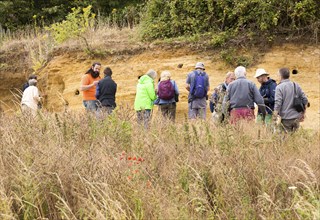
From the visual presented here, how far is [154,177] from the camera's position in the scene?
596cm

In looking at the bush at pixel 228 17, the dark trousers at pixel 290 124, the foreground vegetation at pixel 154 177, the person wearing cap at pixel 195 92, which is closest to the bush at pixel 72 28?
the bush at pixel 228 17

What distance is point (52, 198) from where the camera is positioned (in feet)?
18.0

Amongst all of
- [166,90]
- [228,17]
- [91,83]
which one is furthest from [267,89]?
[228,17]

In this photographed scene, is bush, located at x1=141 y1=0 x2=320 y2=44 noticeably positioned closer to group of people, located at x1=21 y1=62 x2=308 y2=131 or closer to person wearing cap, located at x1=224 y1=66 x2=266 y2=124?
group of people, located at x1=21 y1=62 x2=308 y2=131

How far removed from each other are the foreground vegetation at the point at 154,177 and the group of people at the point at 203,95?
2554 millimetres

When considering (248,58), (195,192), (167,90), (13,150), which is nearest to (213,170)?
(195,192)

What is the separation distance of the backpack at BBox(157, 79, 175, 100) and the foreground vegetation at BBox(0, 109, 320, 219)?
18.5 ft

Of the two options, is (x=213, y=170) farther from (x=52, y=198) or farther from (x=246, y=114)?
(x=246, y=114)

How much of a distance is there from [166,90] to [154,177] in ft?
25.5

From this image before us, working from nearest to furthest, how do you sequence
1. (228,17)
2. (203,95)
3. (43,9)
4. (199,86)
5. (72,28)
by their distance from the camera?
(199,86)
(203,95)
(228,17)
(72,28)
(43,9)

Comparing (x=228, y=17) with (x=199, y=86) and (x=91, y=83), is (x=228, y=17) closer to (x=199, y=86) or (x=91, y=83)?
(x=199, y=86)

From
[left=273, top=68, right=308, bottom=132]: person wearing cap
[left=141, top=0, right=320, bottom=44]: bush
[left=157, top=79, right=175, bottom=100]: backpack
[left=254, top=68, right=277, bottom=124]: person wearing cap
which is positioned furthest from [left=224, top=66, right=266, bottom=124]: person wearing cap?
[left=141, top=0, right=320, bottom=44]: bush

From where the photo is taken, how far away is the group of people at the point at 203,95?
10500mm

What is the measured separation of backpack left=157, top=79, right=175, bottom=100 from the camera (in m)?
13.6
